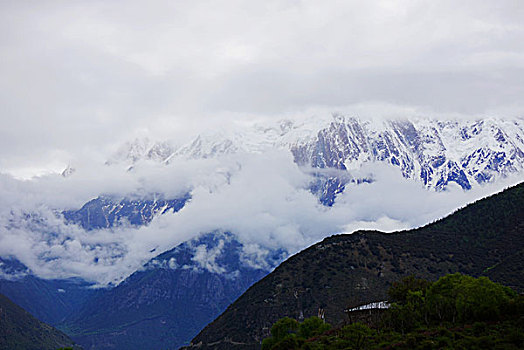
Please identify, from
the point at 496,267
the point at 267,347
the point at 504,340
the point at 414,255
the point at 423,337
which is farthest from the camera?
the point at 414,255

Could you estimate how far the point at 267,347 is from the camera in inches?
4550

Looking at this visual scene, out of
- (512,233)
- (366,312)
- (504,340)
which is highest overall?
(512,233)

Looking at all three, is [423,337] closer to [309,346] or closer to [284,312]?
[309,346]

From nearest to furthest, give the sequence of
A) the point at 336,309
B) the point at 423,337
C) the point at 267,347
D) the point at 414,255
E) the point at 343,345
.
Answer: the point at 423,337, the point at 343,345, the point at 267,347, the point at 336,309, the point at 414,255

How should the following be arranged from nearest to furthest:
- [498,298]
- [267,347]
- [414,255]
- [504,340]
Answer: [504,340] → [498,298] → [267,347] → [414,255]

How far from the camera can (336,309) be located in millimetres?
181250

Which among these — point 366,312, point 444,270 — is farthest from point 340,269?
point 366,312

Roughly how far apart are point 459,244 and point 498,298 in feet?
361

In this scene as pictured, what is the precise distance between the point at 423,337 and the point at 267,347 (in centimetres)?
4312

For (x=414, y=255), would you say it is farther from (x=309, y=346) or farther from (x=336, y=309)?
(x=309, y=346)

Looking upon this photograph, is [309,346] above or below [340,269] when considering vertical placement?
below

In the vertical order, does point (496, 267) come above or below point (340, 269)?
below

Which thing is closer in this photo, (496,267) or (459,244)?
(496,267)

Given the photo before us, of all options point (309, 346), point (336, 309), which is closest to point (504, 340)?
point (309, 346)
